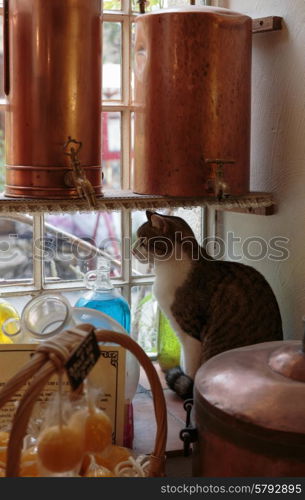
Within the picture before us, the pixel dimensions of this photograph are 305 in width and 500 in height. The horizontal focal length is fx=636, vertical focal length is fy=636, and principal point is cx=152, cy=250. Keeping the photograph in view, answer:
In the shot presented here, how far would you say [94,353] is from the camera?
666 mm

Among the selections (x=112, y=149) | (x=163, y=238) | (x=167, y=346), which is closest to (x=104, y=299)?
(x=163, y=238)

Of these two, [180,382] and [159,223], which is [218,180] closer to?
[159,223]

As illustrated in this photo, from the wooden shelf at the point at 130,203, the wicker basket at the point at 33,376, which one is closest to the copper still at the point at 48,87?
the wooden shelf at the point at 130,203

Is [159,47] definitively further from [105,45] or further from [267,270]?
[267,270]

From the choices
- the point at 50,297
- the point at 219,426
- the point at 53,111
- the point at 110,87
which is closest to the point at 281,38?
the point at 110,87

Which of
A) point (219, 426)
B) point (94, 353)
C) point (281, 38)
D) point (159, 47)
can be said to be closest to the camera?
point (94, 353)

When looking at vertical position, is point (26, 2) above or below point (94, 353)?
above

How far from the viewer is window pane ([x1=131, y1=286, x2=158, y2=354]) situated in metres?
1.49

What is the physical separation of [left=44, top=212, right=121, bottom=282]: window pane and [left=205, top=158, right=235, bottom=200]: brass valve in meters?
0.32

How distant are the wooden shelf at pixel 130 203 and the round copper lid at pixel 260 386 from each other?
34cm

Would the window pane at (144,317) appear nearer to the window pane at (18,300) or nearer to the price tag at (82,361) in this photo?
the window pane at (18,300)

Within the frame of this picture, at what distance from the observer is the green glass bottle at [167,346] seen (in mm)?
1420

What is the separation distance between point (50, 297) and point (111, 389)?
0.60ft

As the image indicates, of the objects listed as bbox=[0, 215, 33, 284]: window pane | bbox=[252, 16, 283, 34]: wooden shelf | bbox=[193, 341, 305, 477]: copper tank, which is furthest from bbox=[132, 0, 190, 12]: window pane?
bbox=[193, 341, 305, 477]: copper tank
